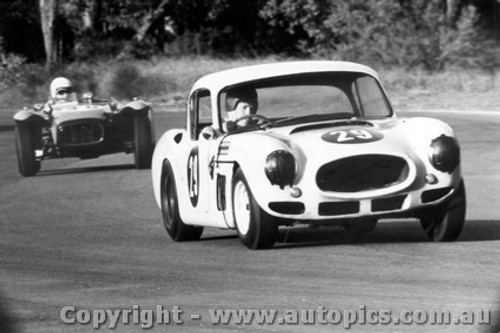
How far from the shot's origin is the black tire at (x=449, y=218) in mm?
10664

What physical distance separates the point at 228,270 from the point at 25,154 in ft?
40.5

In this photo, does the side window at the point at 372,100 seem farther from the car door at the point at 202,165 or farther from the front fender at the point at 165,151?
the front fender at the point at 165,151

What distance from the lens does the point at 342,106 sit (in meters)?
12.0

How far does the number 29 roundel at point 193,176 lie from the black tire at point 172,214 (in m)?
0.37

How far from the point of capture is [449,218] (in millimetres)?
10719

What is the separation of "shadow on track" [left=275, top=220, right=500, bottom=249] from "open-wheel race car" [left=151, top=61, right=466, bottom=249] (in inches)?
6.2

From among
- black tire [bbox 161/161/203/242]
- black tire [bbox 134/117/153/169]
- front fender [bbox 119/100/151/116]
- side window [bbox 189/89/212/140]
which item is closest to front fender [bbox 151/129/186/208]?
black tire [bbox 161/161/203/242]

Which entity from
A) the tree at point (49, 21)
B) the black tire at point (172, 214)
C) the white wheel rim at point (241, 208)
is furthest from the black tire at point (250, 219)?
the tree at point (49, 21)

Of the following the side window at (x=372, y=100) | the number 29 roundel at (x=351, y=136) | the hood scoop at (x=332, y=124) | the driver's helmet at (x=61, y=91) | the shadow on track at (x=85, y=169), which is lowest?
the shadow on track at (x=85, y=169)

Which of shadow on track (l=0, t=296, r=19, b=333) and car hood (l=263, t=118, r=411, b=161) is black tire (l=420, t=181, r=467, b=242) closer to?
car hood (l=263, t=118, r=411, b=161)

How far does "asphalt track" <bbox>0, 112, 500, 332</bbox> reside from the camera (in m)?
7.98

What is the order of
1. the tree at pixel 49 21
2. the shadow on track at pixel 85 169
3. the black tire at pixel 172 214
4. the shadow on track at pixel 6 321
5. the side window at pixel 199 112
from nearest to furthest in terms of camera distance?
1. the shadow on track at pixel 6 321
2. the side window at pixel 199 112
3. the black tire at pixel 172 214
4. the shadow on track at pixel 85 169
5. the tree at pixel 49 21

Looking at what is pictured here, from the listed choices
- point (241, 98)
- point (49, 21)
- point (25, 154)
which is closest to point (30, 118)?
point (25, 154)

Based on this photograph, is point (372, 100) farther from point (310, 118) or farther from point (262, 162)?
point (262, 162)
